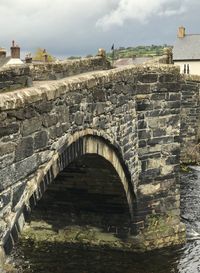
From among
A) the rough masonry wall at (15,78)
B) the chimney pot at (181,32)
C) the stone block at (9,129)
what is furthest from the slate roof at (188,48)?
the stone block at (9,129)

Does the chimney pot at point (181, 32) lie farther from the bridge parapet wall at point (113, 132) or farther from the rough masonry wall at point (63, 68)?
the bridge parapet wall at point (113, 132)

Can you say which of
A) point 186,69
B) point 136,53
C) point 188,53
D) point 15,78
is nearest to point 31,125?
point 15,78

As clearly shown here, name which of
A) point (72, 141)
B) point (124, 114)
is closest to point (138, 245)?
point (124, 114)

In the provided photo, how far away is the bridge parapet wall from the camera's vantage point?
21.1 feet

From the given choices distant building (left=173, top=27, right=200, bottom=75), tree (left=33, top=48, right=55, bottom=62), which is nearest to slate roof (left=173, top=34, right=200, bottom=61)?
distant building (left=173, top=27, right=200, bottom=75)

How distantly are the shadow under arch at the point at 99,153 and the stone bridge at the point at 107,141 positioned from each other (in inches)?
0.7

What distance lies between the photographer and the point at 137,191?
45.6 ft

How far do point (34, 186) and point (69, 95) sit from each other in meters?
1.96

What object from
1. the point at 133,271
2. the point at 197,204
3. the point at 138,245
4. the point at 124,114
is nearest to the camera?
the point at 124,114

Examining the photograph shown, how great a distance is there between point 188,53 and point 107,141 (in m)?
52.3

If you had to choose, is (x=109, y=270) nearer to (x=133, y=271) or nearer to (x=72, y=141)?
(x=133, y=271)

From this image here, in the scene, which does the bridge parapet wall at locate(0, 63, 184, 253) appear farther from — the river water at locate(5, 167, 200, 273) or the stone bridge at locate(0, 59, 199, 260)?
the river water at locate(5, 167, 200, 273)

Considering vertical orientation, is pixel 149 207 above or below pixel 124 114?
below

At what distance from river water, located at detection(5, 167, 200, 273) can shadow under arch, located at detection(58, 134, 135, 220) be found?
51.3 inches
